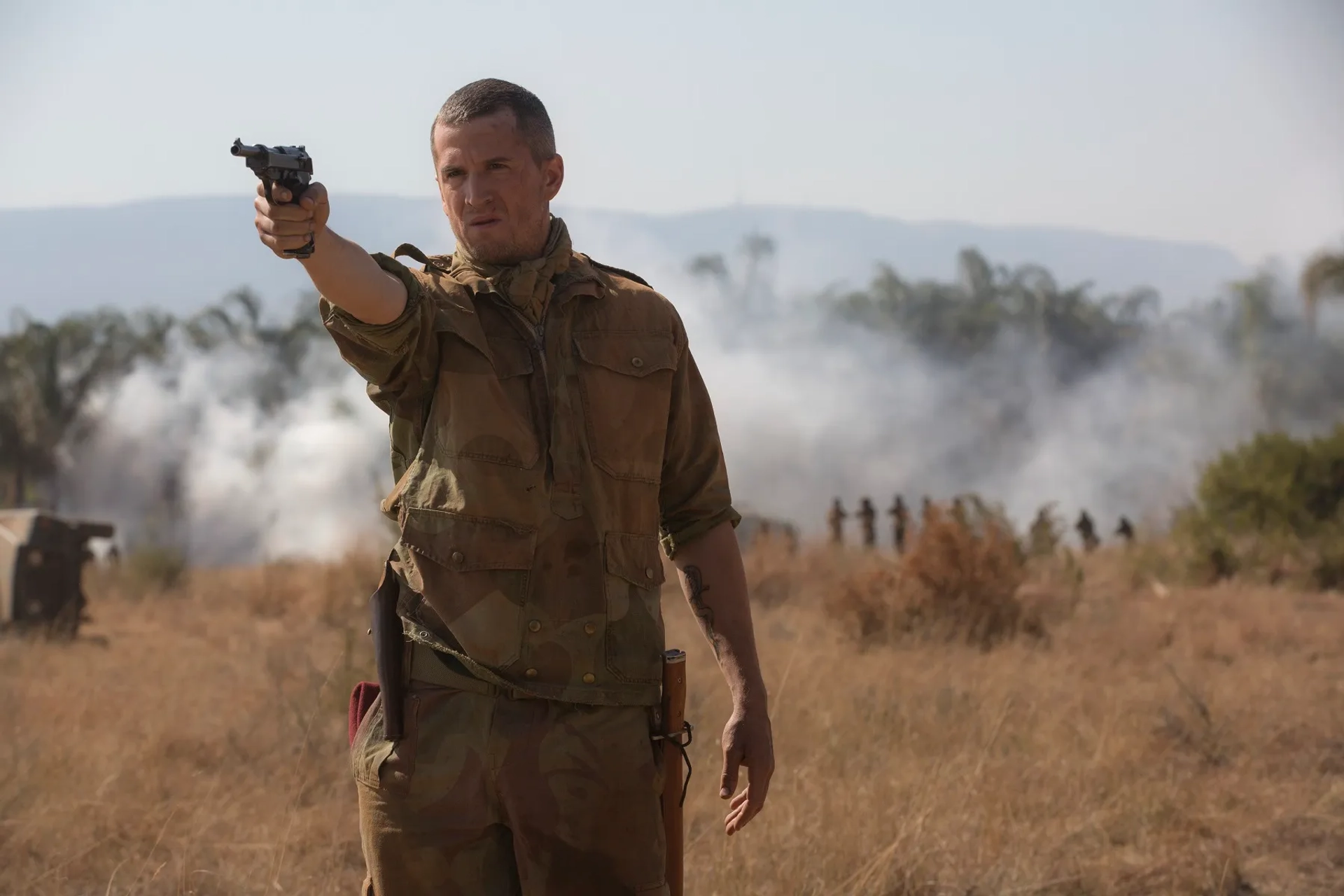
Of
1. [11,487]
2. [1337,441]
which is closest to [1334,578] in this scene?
[1337,441]

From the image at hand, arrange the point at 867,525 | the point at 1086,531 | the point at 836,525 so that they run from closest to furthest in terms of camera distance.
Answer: the point at 836,525 → the point at 867,525 → the point at 1086,531

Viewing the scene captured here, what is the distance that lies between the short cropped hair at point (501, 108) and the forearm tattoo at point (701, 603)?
0.82 meters

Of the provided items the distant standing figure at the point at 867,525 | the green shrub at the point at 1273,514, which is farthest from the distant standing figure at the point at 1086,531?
the green shrub at the point at 1273,514

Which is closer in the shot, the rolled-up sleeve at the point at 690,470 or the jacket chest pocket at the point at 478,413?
the jacket chest pocket at the point at 478,413

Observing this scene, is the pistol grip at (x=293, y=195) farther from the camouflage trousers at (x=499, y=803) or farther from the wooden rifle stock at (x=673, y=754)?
the wooden rifle stock at (x=673, y=754)

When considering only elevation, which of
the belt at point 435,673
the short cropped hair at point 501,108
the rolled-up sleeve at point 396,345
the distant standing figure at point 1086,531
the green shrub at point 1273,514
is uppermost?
the short cropped hair at point 501,108

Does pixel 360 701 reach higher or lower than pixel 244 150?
lower

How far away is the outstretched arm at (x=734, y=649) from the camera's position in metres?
2.69

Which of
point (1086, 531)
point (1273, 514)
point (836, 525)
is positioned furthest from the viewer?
point (1086, 531)

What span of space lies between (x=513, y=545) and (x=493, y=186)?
0.61 metres

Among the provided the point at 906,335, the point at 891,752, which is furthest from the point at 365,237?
the point at 891,752

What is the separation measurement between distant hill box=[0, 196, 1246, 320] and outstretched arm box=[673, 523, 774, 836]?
24.2 m

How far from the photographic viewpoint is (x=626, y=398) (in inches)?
103

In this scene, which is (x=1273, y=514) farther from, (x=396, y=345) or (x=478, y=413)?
(x=396, y=345)
